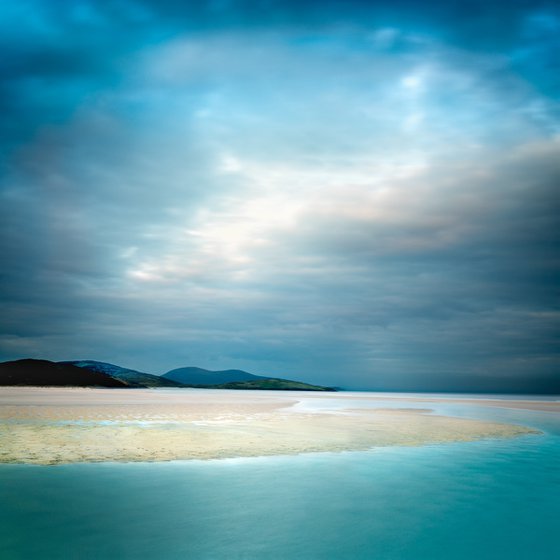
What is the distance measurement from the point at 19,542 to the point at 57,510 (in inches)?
99.3

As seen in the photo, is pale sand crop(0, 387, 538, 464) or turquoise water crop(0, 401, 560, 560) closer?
turquoise water crop(0, 401, 560, 560)

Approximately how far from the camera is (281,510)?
1369cm

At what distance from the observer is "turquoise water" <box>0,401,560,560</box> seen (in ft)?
35.4

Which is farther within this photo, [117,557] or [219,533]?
[219,533]

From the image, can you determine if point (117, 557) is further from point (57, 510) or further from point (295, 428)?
point (295, 428)

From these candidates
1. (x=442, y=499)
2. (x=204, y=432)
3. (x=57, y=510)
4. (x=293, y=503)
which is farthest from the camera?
(x=204, y=432)

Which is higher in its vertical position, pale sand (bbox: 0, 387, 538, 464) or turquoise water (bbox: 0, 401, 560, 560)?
turquoise water (bbox: 0, 401, 560, 560)

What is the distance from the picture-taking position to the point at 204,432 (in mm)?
29828

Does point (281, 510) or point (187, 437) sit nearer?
point (281, 510)

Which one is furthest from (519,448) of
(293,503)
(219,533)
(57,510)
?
(57,510)

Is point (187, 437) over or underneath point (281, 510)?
underneath

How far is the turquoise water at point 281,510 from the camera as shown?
10.8 m

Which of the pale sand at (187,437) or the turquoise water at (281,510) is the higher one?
the turquoise water at (281,510)

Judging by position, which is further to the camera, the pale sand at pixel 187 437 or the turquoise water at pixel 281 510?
the pale sand at pixel 187 437
